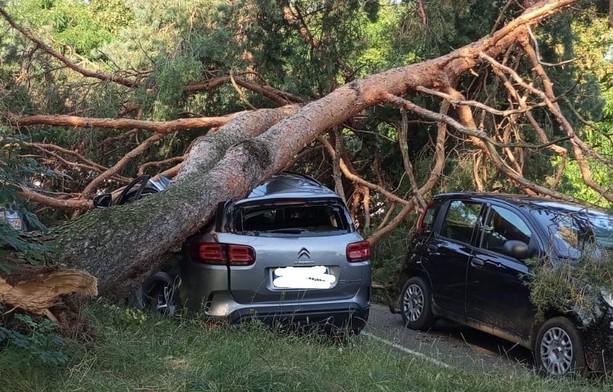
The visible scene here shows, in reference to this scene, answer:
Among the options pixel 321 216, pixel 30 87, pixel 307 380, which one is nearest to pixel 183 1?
pixel 30 87

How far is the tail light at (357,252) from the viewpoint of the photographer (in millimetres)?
6719

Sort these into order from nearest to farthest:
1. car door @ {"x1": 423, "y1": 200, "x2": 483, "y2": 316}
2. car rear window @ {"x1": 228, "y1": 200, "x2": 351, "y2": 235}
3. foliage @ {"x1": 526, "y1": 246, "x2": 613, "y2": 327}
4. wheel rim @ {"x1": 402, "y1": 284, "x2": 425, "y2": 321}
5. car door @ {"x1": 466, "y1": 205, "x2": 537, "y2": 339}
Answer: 1. foliage @ {"x1": 526, "y1": 246, "x2": 613, "y2": 327}
2. car rear window @ {"x1": 228, "y1": 200, "x2": 351, "y2": 235}
3. car door @ {"x1": 466, "y1": 205, "x2": 537, "y2": 339}
4. car door @ {"x1": 423, "y1": 200, "x2": 483, "y2": 316}
5. wheel rim @ {"x1": 402, "y1": 284, "x2": 425, "y2": 321}

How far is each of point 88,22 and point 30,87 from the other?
1310 cm

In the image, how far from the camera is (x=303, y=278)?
Result: 6.43 m

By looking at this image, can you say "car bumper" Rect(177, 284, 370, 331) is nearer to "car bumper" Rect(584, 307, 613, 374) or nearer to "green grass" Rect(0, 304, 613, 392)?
"green grass" Rect(0, 304, 613, 392)

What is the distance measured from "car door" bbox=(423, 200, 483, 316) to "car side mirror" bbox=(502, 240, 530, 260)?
878mm

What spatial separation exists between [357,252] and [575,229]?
210 centimetres

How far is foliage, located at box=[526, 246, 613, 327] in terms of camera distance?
233 inches

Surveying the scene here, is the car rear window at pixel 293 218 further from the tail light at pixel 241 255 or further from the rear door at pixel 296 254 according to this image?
the tail light at pixel 241 255

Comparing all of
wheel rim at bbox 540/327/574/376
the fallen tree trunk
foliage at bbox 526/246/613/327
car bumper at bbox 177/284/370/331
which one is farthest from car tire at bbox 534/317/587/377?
the fallen tree trunk

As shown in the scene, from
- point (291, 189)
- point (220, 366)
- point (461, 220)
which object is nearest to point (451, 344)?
point (461, 220)

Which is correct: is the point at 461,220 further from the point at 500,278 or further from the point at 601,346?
the point at 601,346

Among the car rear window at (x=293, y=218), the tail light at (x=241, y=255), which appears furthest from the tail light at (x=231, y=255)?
the car rear window at (x=293, y=218)

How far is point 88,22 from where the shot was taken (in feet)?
79.3
